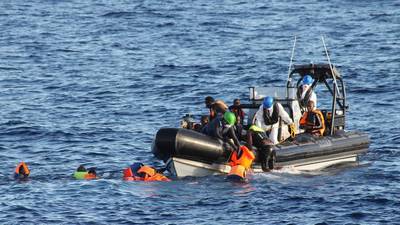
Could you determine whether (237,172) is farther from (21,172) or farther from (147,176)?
(21,172)

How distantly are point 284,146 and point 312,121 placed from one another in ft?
5.08

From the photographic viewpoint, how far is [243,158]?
955 inches

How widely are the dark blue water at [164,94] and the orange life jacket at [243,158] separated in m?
0.47

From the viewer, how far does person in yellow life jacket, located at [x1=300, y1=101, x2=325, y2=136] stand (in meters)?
26.6

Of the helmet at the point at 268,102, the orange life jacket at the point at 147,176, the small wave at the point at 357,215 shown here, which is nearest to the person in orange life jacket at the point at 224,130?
the helmet at the point at 268,102

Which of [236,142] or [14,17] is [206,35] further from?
[236,142]

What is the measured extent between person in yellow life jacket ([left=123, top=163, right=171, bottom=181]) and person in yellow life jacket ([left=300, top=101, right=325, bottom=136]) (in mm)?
4102

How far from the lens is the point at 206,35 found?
165 feet

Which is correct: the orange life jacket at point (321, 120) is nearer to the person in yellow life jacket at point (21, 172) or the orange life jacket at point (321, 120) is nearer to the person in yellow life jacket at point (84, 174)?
the person in yellow life jacket at point (84, 174)

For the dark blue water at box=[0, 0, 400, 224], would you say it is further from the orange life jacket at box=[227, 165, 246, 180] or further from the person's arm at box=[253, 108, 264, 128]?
the person's arm at box=[253, 108, 264, 128]

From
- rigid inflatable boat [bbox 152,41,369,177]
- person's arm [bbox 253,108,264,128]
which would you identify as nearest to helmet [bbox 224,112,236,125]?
rigid inflatable boat [bbox 152,41,369,177]

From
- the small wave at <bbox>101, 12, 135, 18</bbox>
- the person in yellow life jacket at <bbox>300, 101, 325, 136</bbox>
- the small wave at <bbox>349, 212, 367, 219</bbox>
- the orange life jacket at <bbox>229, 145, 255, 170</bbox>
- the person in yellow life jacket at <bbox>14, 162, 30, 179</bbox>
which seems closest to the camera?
the small wave at <bbox>349, 212, 367, 219</bbox>

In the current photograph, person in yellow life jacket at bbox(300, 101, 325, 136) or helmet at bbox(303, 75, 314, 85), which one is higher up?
helmet at bbox(303, 75, 314, 85)

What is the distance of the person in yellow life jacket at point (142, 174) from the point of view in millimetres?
24391
